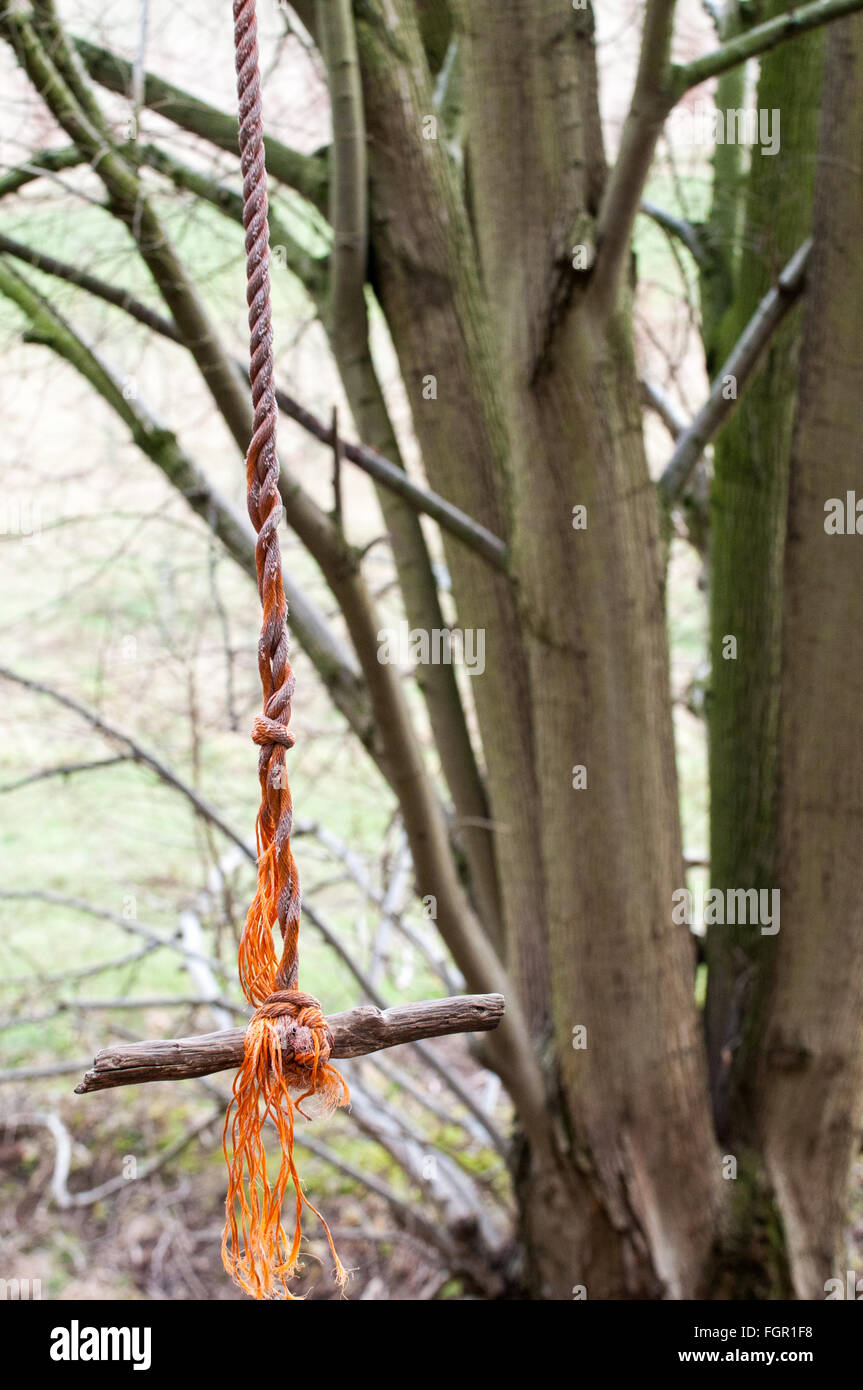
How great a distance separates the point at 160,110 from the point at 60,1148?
311 cm

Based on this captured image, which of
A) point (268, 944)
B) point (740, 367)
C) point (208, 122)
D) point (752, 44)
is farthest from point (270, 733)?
point (208, 122)

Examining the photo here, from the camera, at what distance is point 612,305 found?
227 cm

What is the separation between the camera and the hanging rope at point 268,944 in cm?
100

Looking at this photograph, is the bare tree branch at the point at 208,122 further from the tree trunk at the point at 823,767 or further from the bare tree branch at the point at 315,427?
the tree trunk at the point at 823,767

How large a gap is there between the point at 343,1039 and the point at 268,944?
12cm

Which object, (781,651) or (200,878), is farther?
(200,878)

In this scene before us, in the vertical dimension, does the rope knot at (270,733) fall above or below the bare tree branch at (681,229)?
below

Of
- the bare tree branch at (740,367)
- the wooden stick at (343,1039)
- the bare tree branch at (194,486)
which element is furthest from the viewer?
the bare tree branch at (740,367)

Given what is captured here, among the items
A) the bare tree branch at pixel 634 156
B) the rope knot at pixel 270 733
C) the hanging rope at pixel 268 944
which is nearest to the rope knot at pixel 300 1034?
the hanging rope at pixel 268 944

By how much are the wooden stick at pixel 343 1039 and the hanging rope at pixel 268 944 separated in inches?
0.8

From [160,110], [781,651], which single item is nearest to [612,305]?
[781,651]
